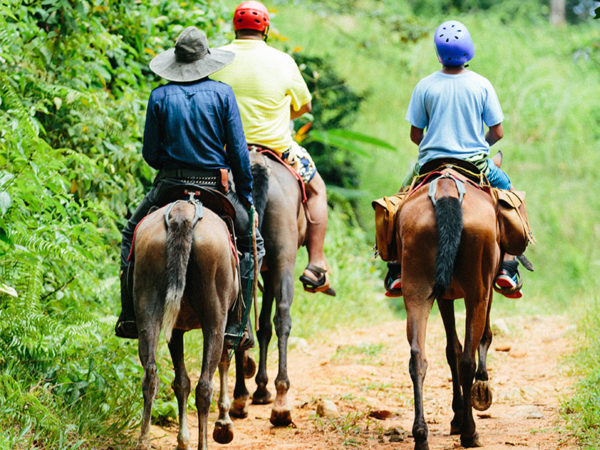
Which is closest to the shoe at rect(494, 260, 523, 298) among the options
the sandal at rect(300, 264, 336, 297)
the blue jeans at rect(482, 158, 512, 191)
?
the blue jeans at rect(482, 158, 512, 191)

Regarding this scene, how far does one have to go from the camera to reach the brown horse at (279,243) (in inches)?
269

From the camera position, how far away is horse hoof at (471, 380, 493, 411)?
645cm

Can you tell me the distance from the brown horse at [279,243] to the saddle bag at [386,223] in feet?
3.18

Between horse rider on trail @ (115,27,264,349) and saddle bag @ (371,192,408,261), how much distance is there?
41.7 inches

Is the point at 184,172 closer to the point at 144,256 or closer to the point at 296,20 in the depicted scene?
the point at 144,256

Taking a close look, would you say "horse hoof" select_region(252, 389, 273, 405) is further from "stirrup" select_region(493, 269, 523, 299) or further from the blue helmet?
the blue helmet

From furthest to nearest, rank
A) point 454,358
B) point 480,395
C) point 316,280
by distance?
point 316,280, point 454,358, point 480,395

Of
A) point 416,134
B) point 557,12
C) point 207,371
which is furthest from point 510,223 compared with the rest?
point 557,12

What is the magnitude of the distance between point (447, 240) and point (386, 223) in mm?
758

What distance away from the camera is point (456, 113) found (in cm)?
627

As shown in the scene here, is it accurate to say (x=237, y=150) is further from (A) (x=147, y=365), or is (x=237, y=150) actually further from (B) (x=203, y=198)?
(A) (x=147, y=365)

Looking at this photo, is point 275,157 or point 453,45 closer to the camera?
point 453,45

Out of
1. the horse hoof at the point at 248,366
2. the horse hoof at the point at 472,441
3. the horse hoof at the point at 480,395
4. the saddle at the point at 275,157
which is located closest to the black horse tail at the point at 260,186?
the saddle at the point at 275,157

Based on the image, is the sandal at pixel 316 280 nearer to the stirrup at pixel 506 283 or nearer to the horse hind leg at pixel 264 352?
the horse hind leg at pixel 264 352
